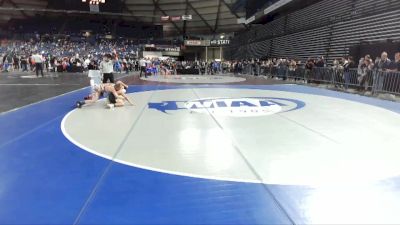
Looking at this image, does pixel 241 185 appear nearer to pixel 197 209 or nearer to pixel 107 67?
pixel 197 209

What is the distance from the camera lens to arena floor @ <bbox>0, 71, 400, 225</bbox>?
2920 mm

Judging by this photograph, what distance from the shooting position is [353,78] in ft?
46.3

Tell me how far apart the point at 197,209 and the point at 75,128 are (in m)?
4.01

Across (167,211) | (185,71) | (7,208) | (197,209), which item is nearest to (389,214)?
(197,209)

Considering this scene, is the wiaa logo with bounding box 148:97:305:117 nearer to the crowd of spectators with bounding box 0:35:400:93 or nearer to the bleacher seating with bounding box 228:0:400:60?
the crowd of spectators with bounding box 0:35:400:93

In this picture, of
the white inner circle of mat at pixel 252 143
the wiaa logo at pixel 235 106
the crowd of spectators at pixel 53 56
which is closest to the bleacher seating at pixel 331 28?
the wiaa logo at pixel 235 106

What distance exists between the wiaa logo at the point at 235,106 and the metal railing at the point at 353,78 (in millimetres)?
3901

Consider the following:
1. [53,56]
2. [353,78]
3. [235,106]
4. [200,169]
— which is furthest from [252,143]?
[53,56]

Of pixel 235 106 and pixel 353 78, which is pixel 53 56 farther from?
pixel 235 106

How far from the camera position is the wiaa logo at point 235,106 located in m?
8.01

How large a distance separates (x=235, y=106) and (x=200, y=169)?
5.06 m

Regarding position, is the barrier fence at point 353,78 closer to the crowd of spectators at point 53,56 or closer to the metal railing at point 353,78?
the metal railing at point 353,78

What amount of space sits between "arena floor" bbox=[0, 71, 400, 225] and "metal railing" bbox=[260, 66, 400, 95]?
4.74 metres

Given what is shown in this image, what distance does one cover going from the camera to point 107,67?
10.7 meters
